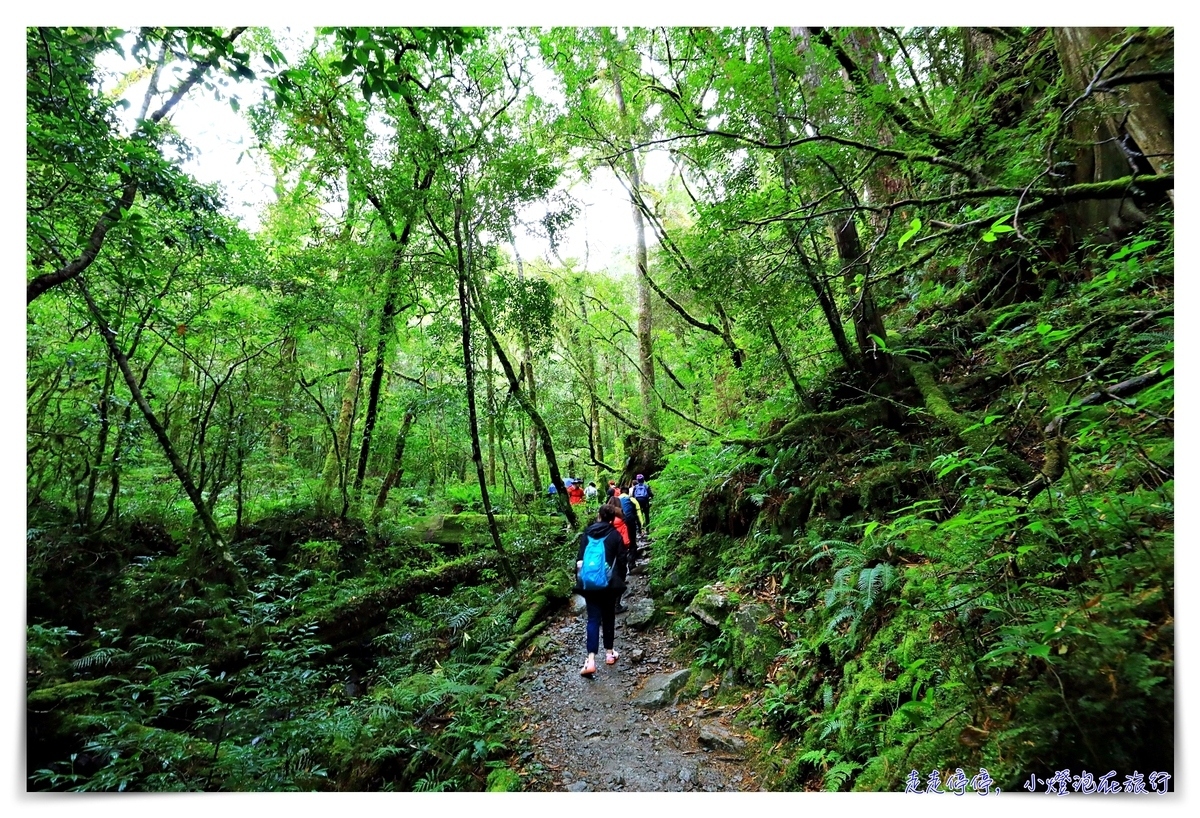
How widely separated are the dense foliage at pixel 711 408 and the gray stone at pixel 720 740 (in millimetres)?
206

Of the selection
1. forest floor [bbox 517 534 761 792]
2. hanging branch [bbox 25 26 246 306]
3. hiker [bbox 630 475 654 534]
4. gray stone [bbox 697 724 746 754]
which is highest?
hanging branch [bbox 25 26 246 306]

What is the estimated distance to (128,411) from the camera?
7.23 metres

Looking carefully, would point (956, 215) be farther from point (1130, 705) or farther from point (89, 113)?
point (89, 113)

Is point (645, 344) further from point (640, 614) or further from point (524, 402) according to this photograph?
point (640, 614)

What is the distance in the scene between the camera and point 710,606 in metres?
5.21

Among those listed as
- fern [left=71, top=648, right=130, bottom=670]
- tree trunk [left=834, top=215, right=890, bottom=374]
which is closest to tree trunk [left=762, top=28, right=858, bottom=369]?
tree trunk [left=834, top=215, right=890, bottom=374]

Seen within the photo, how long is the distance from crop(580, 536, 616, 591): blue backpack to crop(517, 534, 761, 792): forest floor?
40.2 inches

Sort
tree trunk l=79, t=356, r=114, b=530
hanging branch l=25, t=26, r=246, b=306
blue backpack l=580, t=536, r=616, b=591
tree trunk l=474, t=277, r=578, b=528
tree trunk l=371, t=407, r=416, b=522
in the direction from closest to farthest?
hanging branch l=25, t=26, r=246, b=306 → blue backpack l=580, t=536, r=616, b=591 → tree trunk l=79, t=356, r=114, b=530 → tree trunk l=474, t=277, r=578, b=528 → tree trunk l=371, t=407, r=416, b=522

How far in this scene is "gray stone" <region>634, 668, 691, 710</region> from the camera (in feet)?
14.4

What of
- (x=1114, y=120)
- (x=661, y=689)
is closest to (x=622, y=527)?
(x=661, y=689)

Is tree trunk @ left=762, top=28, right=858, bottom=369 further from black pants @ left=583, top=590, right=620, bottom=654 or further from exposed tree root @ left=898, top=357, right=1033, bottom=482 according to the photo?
black pants @ left=583, top=590, right=620, bottom=654

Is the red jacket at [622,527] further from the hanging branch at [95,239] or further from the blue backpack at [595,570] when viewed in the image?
the hanging branch at [95,239]

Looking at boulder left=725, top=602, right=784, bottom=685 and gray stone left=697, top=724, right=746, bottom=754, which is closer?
gray stone left=697, top=724, right=746, bottom=754
